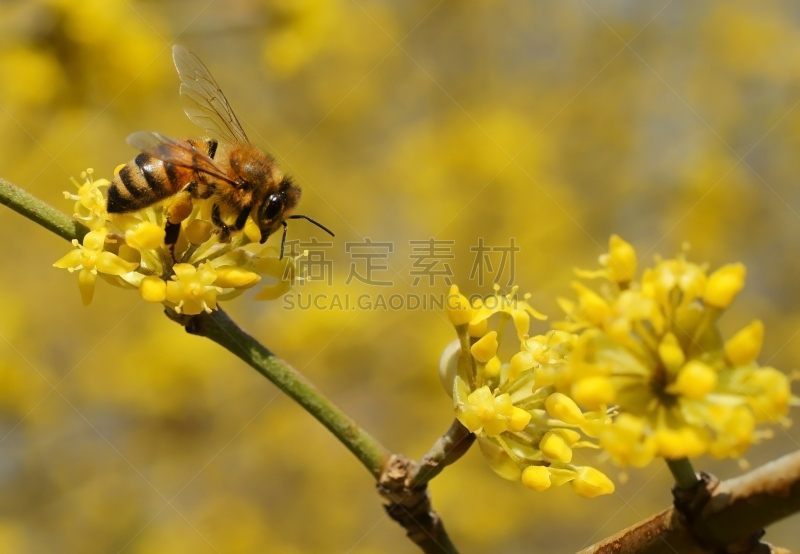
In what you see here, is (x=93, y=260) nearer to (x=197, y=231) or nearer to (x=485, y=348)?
(x=197, y=231)

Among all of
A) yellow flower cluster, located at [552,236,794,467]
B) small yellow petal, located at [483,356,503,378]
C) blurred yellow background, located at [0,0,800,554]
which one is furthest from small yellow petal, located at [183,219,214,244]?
blurred yellow background, located at [0,0,800,554]

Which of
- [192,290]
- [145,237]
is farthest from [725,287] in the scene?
[145,237]

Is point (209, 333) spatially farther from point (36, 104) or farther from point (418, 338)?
point (418, 338)

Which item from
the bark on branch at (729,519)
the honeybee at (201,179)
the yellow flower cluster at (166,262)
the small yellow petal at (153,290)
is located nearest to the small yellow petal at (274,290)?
the yellow flower cluster at (166,262)

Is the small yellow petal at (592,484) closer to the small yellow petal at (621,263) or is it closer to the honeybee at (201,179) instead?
the small yellow petal at (621,263)

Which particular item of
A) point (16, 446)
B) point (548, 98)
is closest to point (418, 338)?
point (548, 98)

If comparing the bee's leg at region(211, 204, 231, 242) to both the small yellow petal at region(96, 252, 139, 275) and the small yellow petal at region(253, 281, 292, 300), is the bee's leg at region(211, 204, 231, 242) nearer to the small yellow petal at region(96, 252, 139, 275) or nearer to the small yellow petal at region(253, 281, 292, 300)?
the small yellow petal at region(253, 281, 292, 300)
